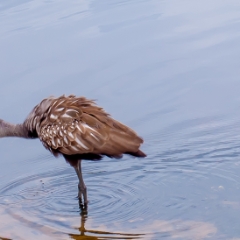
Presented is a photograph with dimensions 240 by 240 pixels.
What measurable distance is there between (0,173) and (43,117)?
1308 millimetres

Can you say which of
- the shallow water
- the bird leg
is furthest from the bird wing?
the shallow water

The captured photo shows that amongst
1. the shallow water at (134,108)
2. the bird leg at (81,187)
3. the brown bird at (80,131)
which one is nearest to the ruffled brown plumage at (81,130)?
the brown bird at (80,131)

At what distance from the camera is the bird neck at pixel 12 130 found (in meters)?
7.54

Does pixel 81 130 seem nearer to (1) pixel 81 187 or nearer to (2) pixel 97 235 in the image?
(1) pixel 81 187

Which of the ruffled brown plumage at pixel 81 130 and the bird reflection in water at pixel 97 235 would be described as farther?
the ruffled brown plumage at pixel 81 130

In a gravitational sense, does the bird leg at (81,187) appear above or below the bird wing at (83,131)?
below

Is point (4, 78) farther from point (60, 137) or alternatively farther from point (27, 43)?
point (60, 137)

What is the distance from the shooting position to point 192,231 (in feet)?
20.2

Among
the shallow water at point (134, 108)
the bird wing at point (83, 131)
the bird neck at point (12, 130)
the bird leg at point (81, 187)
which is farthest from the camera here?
the bird neck at point (12, 130)

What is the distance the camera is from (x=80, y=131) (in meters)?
6.69

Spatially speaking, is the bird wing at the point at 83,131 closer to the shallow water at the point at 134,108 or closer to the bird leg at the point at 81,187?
the bird leg at the point at 81,187

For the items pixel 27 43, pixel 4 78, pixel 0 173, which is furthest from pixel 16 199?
pixel 27 43

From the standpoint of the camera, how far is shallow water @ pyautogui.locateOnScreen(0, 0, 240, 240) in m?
6.64

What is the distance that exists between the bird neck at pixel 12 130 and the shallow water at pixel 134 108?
561mm
